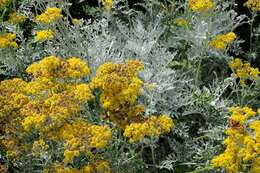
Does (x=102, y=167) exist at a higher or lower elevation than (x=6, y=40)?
lower

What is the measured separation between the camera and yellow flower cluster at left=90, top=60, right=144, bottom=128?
9.30ft

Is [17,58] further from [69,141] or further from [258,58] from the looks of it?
[258,58]

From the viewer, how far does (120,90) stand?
287 centimetres

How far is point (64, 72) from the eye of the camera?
9.75ft

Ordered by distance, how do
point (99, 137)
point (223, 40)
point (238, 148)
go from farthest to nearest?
point (223, 40), point (238, 148), point (99, 137)

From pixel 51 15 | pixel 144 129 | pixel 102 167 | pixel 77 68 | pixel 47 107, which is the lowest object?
pixel 102 167

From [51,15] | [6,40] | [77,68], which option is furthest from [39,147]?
[6,40]

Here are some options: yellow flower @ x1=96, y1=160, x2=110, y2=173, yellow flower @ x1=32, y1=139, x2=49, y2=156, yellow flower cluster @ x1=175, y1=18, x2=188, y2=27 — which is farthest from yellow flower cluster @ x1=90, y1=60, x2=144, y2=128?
yellow flower cluster @ x1=175, y1=18, x2=188, y2=27

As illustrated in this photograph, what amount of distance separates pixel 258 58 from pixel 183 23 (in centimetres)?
98

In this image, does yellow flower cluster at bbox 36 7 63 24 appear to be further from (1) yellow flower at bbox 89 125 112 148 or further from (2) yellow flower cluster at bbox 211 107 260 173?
(2) yellow flower cluster at bbox 211 107 260 173

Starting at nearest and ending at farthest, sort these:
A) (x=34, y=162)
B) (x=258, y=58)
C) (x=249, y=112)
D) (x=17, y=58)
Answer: (x=249, y=112), (x=34, y=162), (x=17, y=58), (x=258, y=58)

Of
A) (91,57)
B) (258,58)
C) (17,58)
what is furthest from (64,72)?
(258,58)

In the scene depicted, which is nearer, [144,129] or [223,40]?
[144,129]

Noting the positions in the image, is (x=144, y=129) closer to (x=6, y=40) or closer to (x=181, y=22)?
(x=6, y=40)
